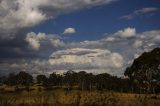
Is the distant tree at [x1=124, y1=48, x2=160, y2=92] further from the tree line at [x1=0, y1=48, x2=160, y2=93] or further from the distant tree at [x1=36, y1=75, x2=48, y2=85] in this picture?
the distant tree at [x1=36, y1=75, x2=48, y2=85]

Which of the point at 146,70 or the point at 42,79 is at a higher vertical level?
the point at 42,79

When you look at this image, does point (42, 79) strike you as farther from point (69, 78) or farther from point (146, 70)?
point (146, 70)

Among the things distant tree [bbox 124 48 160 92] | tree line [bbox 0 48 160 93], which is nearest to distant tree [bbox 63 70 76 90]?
tree line [bbox 0 48 160 93]

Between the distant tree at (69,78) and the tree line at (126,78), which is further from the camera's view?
the distant tree at (69,78)

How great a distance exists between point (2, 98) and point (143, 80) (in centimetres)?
6876

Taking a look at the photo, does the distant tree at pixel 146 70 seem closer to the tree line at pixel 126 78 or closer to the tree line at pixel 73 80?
the tree line at pixel 126 78

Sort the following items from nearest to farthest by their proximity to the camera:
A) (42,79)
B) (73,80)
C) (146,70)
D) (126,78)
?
1. (146,70)
2. (126,78)
3. (73,80)
4. (42,79)

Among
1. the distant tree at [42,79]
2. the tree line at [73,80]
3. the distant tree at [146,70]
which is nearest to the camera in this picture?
the distant tree at [146,70]

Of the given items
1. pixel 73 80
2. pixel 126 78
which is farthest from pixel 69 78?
pixel 126 78

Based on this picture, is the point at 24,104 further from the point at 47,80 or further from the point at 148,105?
the point at 47,80

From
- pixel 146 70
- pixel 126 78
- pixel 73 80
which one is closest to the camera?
pixel 146 70

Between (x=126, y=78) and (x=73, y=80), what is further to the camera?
(x=73, y=80)

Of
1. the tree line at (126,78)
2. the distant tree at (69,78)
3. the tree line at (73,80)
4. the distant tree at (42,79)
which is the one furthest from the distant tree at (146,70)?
the distant tree at (42,79)

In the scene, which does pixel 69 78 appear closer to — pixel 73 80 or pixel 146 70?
pixel 73 80
